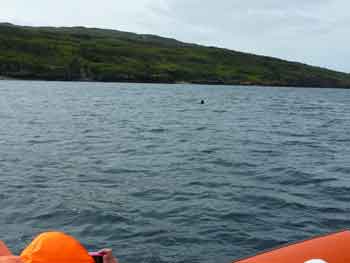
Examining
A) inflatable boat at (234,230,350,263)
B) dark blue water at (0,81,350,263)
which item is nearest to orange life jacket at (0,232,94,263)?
inflatable boat at (234,230,350,263)

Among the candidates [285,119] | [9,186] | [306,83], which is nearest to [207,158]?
[9,186]

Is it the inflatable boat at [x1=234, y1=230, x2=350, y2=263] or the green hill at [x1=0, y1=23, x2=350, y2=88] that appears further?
the green hill at [x1=0, y1=23, x2=350, y2=88]

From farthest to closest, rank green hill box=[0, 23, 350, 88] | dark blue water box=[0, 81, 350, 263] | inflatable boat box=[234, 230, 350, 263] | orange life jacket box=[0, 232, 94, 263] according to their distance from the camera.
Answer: green hill box=[0, 23, 350, 88], dark blue water box=[0, 81, 350, 263], inflatable boat box=[234, 230, 350, 263], orange life jacket box=[0, 232, 94, 263]

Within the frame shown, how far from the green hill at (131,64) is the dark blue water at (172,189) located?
8966 cm

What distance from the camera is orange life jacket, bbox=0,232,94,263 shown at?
15.4ft

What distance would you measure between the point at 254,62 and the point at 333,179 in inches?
6576

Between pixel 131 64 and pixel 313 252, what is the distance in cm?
13416

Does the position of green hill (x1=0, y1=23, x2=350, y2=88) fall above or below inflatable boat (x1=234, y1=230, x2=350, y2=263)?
above

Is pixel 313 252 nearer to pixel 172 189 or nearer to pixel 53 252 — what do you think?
pixel 53 252

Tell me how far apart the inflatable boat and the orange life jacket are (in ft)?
10.4

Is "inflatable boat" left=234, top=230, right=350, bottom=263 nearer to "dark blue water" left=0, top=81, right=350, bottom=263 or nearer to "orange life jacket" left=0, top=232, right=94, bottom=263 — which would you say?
"dark blue water" left=0, top=81, right=350, bottom=263

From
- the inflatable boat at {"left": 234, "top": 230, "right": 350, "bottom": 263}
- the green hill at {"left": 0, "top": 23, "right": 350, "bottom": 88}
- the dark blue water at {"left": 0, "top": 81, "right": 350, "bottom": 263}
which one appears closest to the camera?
the inflatable boat at {"left": 234, "top": 230, "right": 350, "bottom": 263}

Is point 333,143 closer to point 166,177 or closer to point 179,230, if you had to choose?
point 166,177

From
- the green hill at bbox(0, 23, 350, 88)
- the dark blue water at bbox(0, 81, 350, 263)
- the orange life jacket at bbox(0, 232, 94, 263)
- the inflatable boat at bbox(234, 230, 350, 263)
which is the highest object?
the green hill at bbox(0, 23, 350, 88)
